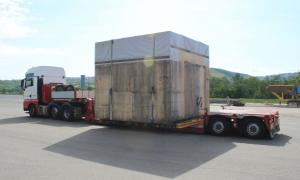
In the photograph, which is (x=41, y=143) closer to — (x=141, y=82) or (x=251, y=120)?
(x=141, y=82)

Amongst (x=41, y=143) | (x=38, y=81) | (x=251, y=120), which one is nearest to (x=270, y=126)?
(x=251, y=120)

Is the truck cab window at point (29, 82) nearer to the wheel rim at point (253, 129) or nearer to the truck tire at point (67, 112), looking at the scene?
the truck tire at point (67, 112)

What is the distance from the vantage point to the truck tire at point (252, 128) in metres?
10.9

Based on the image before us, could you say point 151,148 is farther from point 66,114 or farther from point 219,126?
point 66,114

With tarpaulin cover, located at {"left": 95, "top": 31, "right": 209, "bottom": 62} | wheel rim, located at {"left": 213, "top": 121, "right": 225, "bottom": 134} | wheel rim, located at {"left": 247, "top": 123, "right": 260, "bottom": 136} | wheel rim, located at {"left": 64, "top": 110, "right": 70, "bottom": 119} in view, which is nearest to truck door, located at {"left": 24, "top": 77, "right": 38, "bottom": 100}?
wheel rim, located at {"left": 64, "top": 110, "right": 70, "bottom": 119}

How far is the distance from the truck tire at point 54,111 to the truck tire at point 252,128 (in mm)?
11388

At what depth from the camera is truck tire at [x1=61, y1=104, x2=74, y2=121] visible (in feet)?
59.1

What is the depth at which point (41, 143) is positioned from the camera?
33.9 ft

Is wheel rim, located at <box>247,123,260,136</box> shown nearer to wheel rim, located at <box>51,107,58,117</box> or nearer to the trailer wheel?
wheel rim, located at <box>51,107,58,117</box>

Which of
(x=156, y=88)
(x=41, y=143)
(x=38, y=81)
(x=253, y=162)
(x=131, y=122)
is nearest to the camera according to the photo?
(x=253, y=162)

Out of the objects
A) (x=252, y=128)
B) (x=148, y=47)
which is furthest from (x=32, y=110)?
(x=252, y=128)

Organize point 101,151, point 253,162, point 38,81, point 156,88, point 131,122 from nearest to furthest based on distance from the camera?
point 253,162
point 101,151
point 156,88
point 131,122
point 38,81

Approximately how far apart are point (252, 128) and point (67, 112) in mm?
10956

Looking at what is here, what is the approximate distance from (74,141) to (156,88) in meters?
3.52
